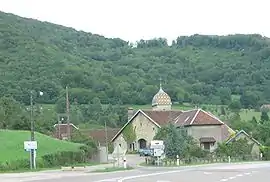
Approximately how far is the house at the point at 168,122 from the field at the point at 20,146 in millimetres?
21483

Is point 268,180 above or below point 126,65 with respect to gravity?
below

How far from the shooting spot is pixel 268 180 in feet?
90.4

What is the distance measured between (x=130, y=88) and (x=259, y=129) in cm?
3939

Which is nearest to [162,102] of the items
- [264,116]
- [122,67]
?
[264,116]

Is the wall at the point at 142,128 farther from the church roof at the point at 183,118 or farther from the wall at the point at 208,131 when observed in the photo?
the wall at the point at 208,131

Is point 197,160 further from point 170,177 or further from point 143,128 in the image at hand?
point 143,128

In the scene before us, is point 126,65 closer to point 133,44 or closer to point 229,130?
point 133,44

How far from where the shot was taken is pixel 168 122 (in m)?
86.6

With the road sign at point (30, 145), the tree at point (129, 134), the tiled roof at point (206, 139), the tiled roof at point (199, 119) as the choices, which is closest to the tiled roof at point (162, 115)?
the tree at point (129, 134)

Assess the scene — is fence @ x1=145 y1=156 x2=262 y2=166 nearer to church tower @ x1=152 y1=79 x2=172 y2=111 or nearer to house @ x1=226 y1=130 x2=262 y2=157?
house @ x1=226 y1=130 x2=262 y2=157

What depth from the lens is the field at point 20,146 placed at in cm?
5308

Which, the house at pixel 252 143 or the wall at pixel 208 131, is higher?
the wall at pixel 208 131

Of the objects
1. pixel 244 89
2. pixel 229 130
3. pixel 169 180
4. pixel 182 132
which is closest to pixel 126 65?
pixel 244 89

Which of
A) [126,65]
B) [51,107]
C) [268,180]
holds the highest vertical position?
[126,65]
